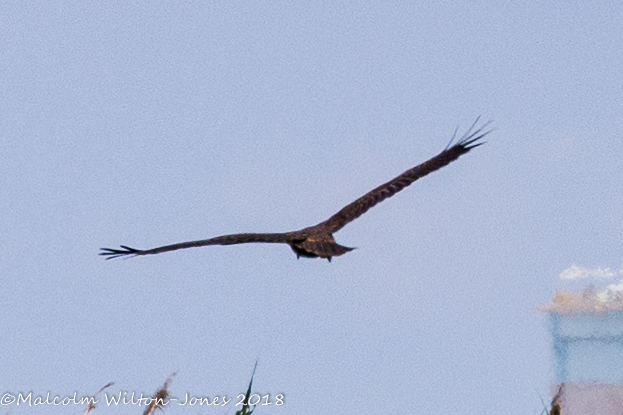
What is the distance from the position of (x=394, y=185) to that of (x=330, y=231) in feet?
5.85

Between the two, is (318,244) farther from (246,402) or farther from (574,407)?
(574,407)

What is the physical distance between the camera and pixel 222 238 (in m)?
13.6

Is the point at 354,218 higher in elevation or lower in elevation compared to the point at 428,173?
lower

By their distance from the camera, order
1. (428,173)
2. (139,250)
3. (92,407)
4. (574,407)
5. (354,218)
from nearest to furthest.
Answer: (92,407)
(139,250)
(354,218)
(428,173)
(574,407)

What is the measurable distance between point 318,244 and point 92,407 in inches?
163

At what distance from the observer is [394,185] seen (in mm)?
16500

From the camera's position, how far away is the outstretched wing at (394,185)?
51.6 feet

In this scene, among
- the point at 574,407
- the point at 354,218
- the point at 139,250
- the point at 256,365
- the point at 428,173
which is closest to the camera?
the point at 256,365

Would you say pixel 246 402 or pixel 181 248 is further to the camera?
pixel 181 248

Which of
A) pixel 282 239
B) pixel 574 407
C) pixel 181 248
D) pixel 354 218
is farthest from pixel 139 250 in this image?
pixel 574 407

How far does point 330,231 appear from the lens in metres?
15.2

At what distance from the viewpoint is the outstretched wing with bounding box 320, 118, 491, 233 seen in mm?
15719

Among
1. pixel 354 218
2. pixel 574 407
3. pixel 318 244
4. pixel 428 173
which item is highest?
pixel 574 407

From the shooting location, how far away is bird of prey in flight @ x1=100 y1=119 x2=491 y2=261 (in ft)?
43.8
